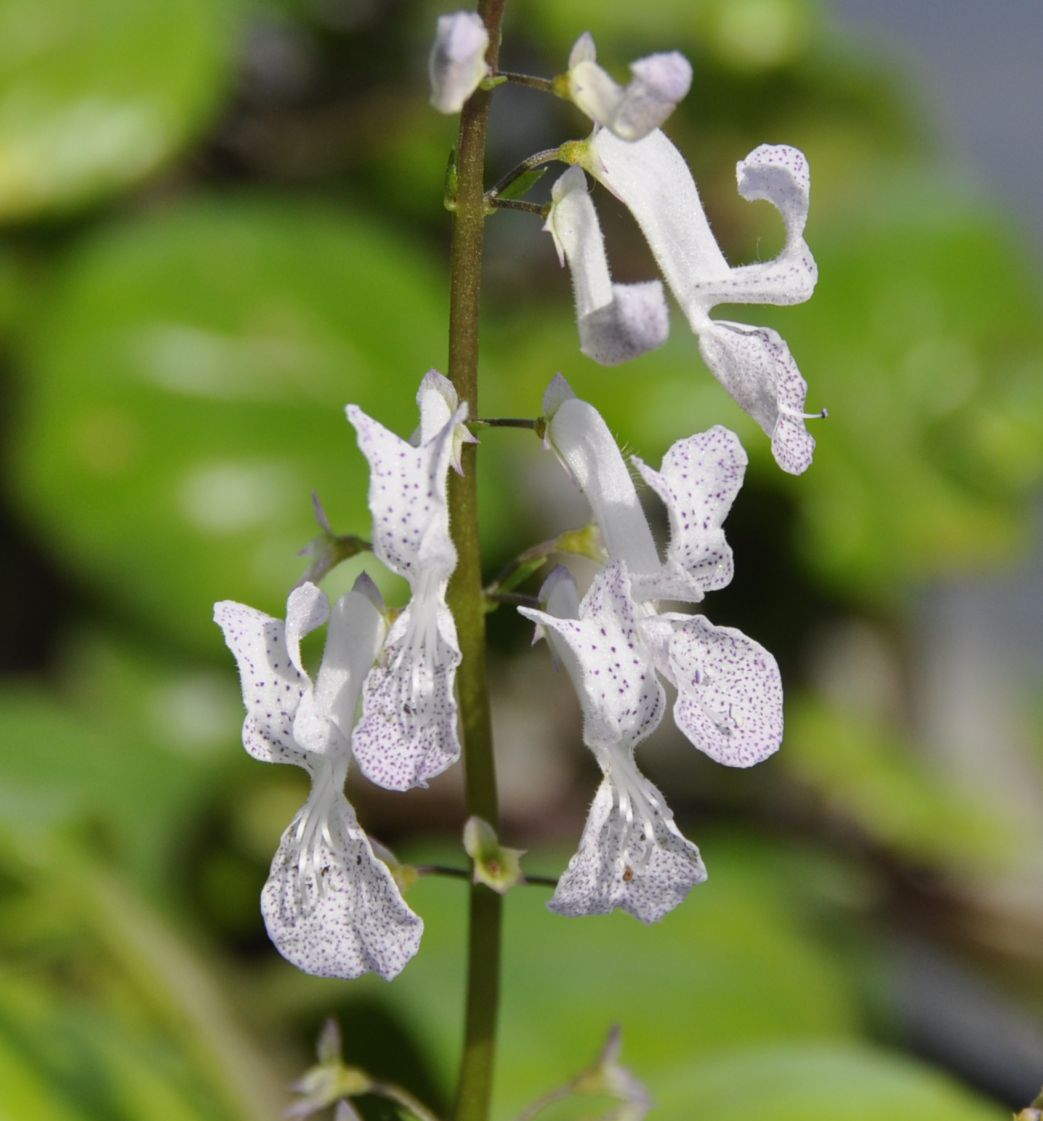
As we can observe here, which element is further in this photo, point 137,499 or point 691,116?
point 691,116

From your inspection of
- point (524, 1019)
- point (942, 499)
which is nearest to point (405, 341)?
point (942, 499)

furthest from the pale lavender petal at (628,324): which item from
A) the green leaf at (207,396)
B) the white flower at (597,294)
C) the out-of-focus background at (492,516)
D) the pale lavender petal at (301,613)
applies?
the green leaf at (207,396)

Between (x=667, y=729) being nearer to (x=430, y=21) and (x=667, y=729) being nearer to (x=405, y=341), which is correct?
(x=405, y=341)

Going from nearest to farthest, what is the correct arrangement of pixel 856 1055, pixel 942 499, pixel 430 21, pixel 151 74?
pixel 856 1055 < pixel 151 74 < pixel 942 499 < pixel 430 21

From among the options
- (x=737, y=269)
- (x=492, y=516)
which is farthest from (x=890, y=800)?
(x=737, y=269)

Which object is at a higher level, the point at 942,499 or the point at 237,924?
Answer: the point at 942,499

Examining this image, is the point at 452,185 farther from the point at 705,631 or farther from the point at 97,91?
the point at 97,91
